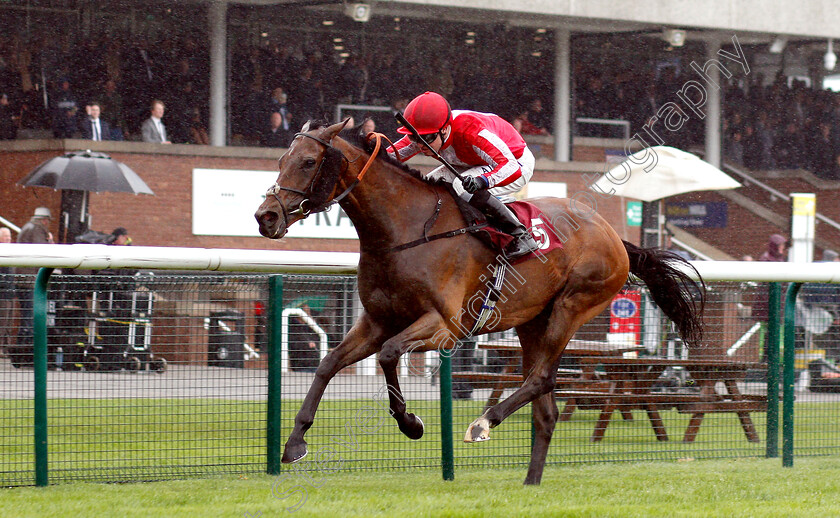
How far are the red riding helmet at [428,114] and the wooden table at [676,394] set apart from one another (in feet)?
8.81

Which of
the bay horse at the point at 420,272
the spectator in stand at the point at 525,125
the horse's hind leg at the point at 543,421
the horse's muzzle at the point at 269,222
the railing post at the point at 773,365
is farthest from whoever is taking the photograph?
the spectator in stand at the point at 525,125

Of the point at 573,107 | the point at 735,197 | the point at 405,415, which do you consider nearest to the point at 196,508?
the point at 405,415

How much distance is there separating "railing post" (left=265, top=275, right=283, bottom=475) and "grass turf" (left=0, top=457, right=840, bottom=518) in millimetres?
151

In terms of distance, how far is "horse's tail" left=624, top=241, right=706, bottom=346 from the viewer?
6844 mm

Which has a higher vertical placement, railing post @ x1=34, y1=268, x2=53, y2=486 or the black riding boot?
the black riding boot

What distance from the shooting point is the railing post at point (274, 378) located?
6.06m

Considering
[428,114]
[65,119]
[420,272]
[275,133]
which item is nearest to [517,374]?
[420,272]

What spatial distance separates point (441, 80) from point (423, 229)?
510 inches

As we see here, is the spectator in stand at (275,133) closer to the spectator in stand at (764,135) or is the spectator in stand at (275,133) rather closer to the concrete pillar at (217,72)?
the concrete pillar at (217,72)

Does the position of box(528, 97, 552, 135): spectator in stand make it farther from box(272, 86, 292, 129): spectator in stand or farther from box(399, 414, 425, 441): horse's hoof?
box(399, 414, 425, 441): horse's hoof

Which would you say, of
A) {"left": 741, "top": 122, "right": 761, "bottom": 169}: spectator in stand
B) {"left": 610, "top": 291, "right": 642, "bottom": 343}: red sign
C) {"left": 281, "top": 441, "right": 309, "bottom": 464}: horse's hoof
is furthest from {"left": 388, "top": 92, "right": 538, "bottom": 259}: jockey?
{"left": 741, "top": 122, "right": 761, "bottom": 169}: spectator in stand

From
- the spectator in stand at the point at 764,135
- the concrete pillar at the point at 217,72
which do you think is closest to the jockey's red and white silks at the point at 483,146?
the concrete pillar at the point at 217,72

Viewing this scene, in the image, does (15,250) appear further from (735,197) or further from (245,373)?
(735,197)

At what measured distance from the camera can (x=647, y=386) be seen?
792 cm
